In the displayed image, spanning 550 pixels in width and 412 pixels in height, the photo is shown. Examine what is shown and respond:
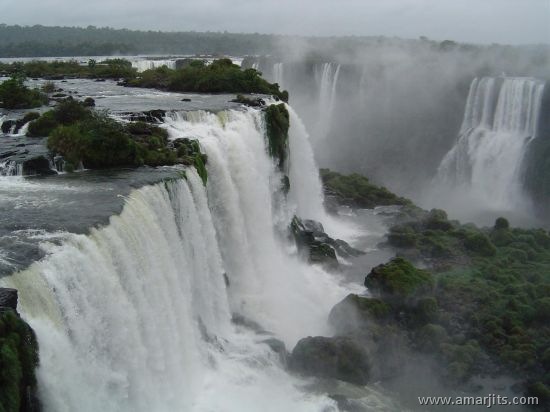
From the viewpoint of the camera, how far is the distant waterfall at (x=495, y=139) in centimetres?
3491

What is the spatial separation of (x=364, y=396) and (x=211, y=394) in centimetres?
413

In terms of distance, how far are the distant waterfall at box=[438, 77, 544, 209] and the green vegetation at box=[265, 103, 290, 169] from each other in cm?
1637

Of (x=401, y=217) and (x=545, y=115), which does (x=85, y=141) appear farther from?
(x=545, y=115)

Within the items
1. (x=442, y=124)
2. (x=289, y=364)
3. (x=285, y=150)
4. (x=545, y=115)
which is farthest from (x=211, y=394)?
(x=442, y=124)

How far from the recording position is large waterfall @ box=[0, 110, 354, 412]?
9258mm

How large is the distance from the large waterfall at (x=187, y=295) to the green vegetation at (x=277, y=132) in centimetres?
68

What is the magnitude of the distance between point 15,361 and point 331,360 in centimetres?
928

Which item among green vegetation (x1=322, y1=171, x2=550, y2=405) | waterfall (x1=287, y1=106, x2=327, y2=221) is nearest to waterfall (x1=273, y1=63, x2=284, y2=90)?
waterfall (x1=287, y1=106, x2=327, y2=221)

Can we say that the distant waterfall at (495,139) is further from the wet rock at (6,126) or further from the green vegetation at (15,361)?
the green vegetation at (15,361)

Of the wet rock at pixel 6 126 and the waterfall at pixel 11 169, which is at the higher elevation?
the wet rock at pixel 6 126

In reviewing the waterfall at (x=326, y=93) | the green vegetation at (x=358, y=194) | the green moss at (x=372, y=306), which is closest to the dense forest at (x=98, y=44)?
the waterfall at (x=326, y=93)

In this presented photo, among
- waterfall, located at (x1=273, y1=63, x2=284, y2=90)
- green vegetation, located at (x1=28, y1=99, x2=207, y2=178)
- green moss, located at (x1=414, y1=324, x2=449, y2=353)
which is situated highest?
waterfall, located at (x1=273, y1=63, x2=284, y2=90)

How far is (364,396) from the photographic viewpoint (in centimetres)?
1502

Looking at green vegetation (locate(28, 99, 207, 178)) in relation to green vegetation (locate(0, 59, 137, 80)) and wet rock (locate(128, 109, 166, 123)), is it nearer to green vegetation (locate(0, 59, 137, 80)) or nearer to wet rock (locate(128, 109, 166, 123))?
wet rock (locate(128, 109, 166, 123))
